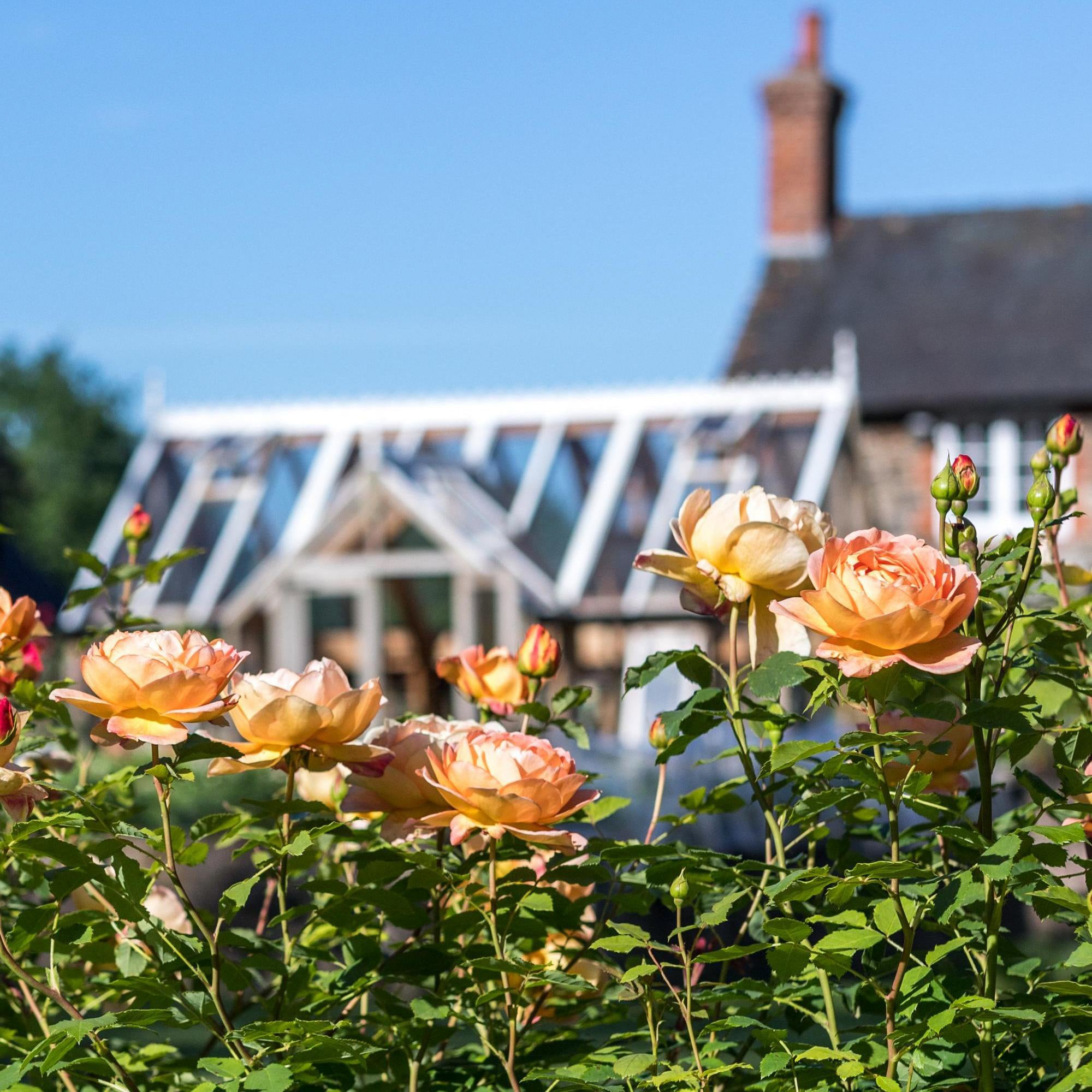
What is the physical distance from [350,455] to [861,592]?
1374cm

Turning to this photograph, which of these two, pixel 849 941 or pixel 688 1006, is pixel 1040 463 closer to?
pixel 849 941

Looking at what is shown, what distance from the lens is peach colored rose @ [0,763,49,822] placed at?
4.42 ft

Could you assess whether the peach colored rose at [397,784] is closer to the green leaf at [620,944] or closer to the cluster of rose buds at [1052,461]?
the green leaf at [620,944]

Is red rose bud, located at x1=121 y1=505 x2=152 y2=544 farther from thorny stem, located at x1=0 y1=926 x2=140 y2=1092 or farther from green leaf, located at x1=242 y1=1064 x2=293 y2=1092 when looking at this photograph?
green leaf, located at x1=242 y1=1064 x2=293 y2=1092

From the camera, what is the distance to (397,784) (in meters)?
1.52

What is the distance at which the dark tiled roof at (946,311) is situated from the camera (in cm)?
2020

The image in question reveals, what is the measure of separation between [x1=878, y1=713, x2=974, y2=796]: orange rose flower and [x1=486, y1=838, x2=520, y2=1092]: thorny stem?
16.3 inches

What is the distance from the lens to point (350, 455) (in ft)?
48.7

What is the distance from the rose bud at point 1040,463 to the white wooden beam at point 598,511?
10946 mm

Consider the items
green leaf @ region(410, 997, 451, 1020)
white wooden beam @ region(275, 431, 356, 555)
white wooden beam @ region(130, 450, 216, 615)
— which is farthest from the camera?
white wooden beam @ region(130, 450, 216, 615)

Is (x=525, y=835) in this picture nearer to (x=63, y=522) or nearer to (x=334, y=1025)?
(x=334, y=1025)

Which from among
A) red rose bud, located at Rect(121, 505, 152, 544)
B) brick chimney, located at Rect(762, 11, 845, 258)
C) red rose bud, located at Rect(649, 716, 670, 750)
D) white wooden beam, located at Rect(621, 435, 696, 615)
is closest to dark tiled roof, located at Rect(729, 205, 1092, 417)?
brick chimney, located at Rect(762, 11, 845, 258)

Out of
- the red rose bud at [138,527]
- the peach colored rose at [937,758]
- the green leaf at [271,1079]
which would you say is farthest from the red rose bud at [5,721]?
the peach colored rose at [937,758]

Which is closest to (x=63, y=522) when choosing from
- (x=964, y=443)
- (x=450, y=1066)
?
(x=964, y=443)
